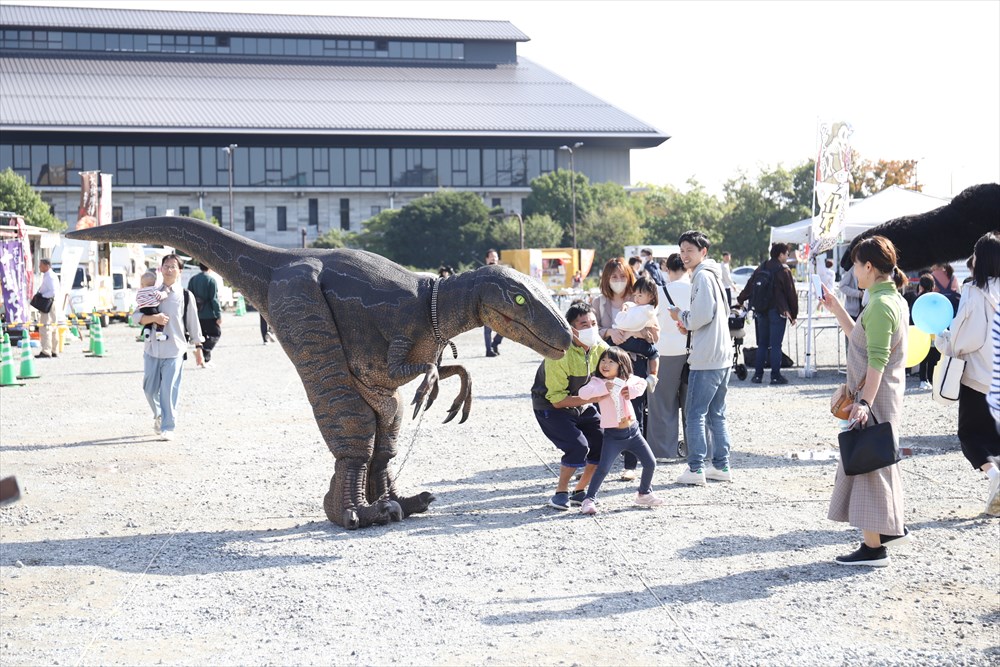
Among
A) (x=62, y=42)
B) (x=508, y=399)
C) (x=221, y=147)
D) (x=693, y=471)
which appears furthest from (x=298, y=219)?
(x=693, y=471)

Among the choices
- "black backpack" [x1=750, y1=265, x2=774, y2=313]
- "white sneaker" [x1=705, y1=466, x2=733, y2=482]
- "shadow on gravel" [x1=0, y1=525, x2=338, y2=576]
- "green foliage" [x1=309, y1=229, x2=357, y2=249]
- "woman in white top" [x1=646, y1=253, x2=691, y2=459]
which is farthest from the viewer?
"green foliage" [x1=309, y1=229, x2=357, y2=249]

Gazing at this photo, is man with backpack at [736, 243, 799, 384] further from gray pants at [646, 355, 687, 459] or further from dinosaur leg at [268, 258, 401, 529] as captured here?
dinosaur leg at [268, 258, 401, 529]

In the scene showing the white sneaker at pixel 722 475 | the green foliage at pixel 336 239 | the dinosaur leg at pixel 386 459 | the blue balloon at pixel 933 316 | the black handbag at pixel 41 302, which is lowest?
the white sneaker at pixel 722 475

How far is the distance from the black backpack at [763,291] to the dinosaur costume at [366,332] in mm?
8760

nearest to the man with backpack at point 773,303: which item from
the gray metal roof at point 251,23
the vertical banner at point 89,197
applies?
the vertical banner at point 89,197

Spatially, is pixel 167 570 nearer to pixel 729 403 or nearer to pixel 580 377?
pixel 580 377

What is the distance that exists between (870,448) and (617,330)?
3248mm

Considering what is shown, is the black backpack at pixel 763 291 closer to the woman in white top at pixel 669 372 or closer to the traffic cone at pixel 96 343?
the woman in white top at pixel 669 372

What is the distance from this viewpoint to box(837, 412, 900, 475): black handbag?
6066 millimetres

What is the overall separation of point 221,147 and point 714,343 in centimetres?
6774

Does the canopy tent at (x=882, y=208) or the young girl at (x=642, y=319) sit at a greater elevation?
the canopy tent at (x=882, y=208)

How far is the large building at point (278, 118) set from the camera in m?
69.6

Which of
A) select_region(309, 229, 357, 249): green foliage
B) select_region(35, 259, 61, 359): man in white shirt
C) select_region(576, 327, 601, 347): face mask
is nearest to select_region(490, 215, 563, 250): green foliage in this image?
select_region(309, 229, 357, 249): green foliage

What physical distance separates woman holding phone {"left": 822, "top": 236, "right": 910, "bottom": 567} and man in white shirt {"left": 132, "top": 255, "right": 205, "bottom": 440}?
23.4 ft
